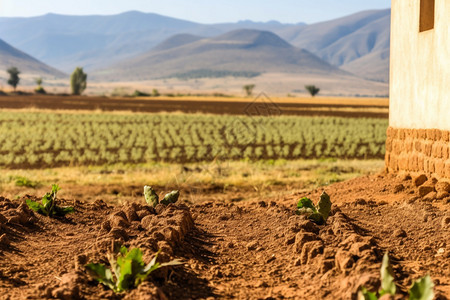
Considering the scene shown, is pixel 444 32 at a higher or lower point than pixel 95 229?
higher

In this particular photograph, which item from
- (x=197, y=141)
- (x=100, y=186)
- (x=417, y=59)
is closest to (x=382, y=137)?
(x=197, y=141)

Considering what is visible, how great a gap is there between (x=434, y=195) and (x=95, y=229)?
4.51 m

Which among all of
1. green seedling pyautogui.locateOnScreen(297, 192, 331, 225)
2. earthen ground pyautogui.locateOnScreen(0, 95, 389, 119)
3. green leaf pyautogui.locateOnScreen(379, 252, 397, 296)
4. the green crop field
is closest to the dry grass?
the green crop field

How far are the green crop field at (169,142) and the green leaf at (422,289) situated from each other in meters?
17.2

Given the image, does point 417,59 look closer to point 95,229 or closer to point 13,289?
point 95,229

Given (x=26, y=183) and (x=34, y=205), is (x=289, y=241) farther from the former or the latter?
(x=26, y=183)

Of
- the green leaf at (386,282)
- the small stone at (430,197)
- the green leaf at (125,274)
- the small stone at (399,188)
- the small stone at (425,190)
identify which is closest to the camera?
the green leaf at (386,282)

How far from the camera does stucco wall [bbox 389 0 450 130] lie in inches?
365

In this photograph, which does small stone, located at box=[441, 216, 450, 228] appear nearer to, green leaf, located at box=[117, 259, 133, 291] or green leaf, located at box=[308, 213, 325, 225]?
green leaf, located at box=[308, 213, 325, 225]

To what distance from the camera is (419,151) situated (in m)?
10.2

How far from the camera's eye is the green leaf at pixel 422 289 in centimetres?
420

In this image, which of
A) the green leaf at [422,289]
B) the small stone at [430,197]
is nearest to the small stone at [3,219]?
the green leaf at [422,289]

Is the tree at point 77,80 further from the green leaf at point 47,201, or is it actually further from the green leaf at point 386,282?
the green leaf at point 386,282

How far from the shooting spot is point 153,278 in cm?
527
